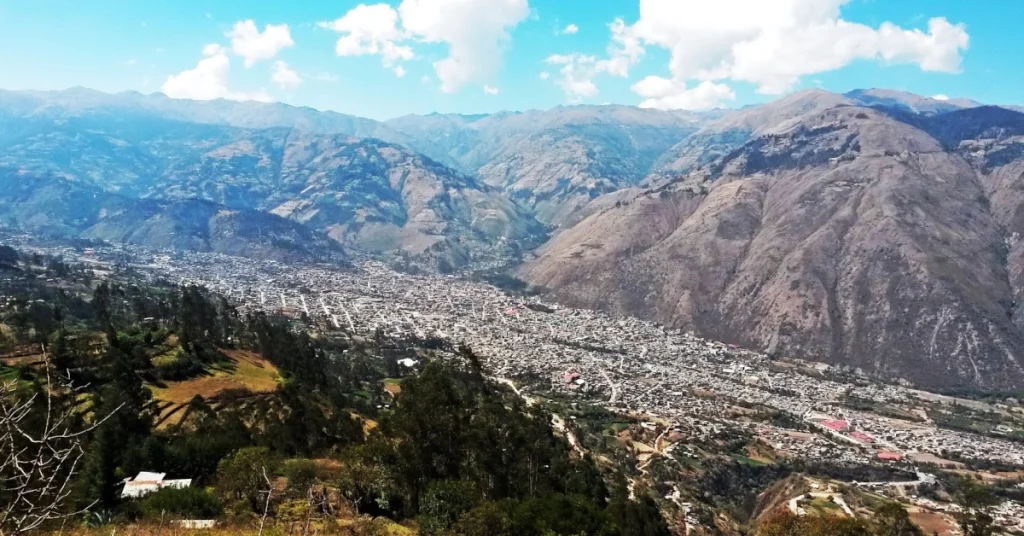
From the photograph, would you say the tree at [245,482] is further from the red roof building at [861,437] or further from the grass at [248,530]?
the red roof building at [861,437]

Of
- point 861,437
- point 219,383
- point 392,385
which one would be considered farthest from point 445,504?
point 861,437

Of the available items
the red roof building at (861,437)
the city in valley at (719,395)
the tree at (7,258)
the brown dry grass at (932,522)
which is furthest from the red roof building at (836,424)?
the tree at (7,258)

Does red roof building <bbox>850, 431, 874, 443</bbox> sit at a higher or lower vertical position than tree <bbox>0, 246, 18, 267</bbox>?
lower

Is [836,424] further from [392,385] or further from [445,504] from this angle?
[445,504]

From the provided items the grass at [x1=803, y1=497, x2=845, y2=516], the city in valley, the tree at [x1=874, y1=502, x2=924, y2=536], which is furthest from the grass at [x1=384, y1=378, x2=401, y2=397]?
the tree at [x1=874, y1=502, x2=924, y2=536]

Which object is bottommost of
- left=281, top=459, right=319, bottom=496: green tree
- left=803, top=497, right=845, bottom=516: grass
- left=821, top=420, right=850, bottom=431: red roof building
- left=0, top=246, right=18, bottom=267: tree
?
left=821, top=420, right=850, bottom=431: red roof building

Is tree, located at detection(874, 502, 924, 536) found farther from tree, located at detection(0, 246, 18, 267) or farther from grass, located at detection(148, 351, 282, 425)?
tree, located at detection(0, 246, 18, 267)
